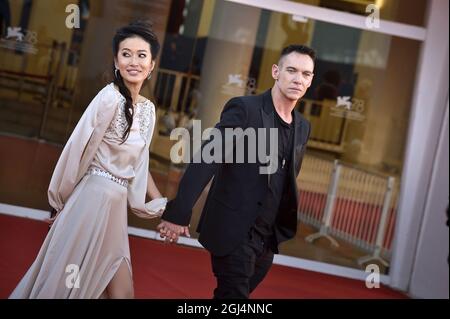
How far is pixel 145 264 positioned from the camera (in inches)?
323

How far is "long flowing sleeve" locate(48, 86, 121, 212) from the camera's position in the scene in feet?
15.4

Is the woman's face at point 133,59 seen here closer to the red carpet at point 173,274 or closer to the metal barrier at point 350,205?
the red carpet at point 173,274

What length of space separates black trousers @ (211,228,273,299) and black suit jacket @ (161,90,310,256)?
2.2 inches

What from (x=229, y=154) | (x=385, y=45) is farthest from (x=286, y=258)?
(x=229, y=154)

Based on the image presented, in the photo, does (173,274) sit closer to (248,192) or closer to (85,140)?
(248,192)

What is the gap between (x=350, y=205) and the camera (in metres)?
9.66

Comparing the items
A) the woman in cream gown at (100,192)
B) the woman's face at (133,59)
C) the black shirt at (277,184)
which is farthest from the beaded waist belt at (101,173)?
the black shirt at (277,184)

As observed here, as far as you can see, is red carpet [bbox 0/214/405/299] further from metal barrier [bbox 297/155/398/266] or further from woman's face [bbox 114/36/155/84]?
woman's face [bbox 114/36/155/84]

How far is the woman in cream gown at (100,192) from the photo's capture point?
4.70 metres

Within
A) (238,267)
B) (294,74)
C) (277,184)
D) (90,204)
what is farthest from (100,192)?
(294,74)

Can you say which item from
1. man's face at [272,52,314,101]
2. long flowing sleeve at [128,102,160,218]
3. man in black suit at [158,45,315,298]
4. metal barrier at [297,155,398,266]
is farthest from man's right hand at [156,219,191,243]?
metal barrier at [297,155,398,266]

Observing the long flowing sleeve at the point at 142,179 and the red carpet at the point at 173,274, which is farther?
the red carpet at the point at 173,274

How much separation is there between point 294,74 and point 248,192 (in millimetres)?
674

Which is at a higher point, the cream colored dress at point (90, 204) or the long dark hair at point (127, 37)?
the long dark hair at point (127, 37)
